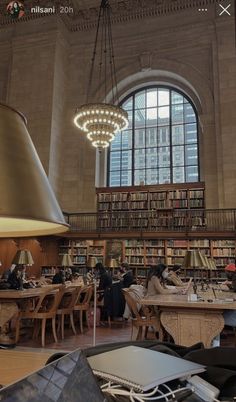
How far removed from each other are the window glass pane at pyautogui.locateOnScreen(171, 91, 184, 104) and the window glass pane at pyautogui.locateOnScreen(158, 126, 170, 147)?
1242 millimetres

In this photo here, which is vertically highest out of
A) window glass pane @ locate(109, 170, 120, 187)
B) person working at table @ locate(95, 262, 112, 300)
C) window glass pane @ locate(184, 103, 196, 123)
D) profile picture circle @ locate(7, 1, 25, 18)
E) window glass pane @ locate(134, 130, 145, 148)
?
profile picture circle @ locate(7, 1, 25, 18)

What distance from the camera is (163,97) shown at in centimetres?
1468

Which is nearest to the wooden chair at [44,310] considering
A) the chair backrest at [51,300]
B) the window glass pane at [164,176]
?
the chair backrest at [51,300]

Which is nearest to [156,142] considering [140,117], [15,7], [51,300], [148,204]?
[140,117]

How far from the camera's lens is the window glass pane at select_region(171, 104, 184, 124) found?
46.7 feet

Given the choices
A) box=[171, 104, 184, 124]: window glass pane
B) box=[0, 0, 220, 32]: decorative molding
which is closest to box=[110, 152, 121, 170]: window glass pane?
box=[171, 104, 184, 124]: window glass pane

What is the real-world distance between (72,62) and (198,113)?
5.78 metres

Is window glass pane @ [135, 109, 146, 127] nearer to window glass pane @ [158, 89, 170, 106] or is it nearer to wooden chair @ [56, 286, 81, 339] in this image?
window glass pane @ [158, 89, 170, 106]

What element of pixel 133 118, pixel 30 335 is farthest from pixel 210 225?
pixel 30 335

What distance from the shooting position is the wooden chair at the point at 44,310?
532cm

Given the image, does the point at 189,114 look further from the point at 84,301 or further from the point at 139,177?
the point at 84,301

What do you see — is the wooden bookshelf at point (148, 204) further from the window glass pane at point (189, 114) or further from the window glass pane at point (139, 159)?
the window glass pane at point (189, 114)

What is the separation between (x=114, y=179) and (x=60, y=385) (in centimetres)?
1390

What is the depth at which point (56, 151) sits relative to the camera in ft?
43.6
